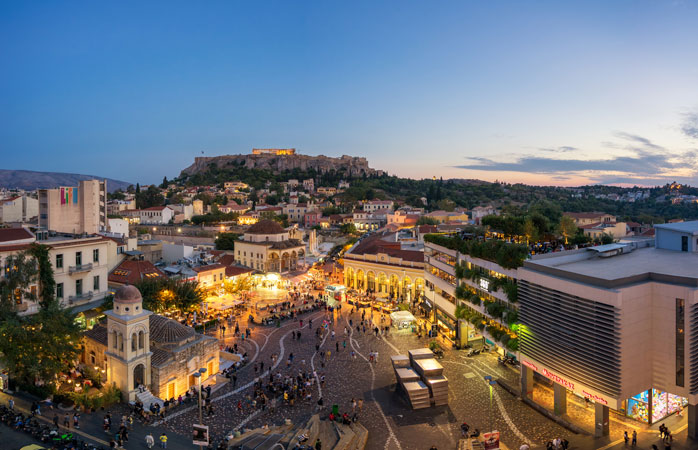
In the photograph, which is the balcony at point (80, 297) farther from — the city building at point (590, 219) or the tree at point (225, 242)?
the city building at point (590, 219)

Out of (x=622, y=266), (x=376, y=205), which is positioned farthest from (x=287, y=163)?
(x=622, y=266)

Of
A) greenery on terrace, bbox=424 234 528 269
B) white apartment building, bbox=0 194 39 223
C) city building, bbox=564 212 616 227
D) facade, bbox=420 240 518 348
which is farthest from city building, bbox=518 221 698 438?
white apartment building, bbox=0 194 39 223

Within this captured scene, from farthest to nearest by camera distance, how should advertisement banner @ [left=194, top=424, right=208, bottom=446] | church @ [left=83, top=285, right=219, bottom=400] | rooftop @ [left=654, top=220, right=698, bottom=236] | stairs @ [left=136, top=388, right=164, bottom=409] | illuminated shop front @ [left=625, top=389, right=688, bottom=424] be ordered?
1. rooftop @ [left=654, top=220, right=698, bottom=236]
2. church @ [left=83, top=285, right=219, bottom=400]
3. stairs @ [left=136, top=388, right=164, bottom=409]
4. illuminated shop front @ [left=625, top=389, right=688, bottom=424]
5. advertisement banner @ [left=194, top=424, right=208, bottom=446]

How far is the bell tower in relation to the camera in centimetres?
2091

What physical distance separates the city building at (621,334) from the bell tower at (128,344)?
1906 cm

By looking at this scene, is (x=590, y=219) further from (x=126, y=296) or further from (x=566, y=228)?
(x=126, y=296)

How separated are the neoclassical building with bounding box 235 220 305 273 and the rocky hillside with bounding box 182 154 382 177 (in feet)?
369

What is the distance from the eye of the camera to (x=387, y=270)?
45531mm

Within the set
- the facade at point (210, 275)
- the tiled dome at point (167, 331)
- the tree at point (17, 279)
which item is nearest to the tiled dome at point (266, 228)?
the facade at point (210, 275)

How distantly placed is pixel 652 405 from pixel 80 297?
35894mm

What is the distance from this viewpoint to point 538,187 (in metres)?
183

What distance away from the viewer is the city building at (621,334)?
54.7ft

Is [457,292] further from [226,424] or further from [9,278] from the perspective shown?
[9,278]

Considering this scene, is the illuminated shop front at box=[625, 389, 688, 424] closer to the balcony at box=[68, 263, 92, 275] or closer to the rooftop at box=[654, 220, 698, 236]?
the rooftop at box=[654, 220, 698, 236]
